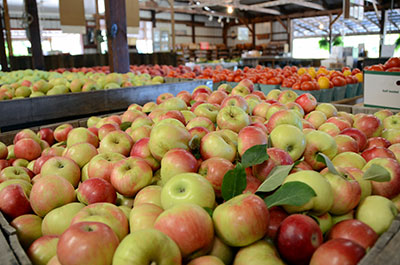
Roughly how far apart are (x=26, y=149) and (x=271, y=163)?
4.87 ft

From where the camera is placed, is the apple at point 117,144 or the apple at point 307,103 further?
the apple at point 307,103

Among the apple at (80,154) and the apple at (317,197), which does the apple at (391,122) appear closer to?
the apple at (317,197)

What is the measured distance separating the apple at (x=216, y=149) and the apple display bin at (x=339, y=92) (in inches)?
133

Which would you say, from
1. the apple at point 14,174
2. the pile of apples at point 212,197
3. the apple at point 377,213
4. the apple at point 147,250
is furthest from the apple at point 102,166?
the apple at point 377,213

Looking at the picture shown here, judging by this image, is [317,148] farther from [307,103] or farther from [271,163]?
[307,103]

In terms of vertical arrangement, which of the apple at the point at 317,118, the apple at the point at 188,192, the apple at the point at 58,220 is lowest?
the apple at the point at 58,220

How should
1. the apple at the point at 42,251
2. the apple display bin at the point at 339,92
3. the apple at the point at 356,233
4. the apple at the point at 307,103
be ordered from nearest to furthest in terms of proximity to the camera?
the apple at the point at 356,233, the apple at the point at 42,251, the apple at the point at 307,103, the apple display bin at the point at 339,92

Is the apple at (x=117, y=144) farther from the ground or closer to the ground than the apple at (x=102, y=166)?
farther from the ground

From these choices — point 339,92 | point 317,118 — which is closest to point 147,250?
point 317,118

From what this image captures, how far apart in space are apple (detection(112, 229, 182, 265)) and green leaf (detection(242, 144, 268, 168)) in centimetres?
45

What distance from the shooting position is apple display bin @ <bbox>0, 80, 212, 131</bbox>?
278cm

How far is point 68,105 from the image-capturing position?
3.09 metres

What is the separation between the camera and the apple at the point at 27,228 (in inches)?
44.0

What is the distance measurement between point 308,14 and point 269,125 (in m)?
17.9
